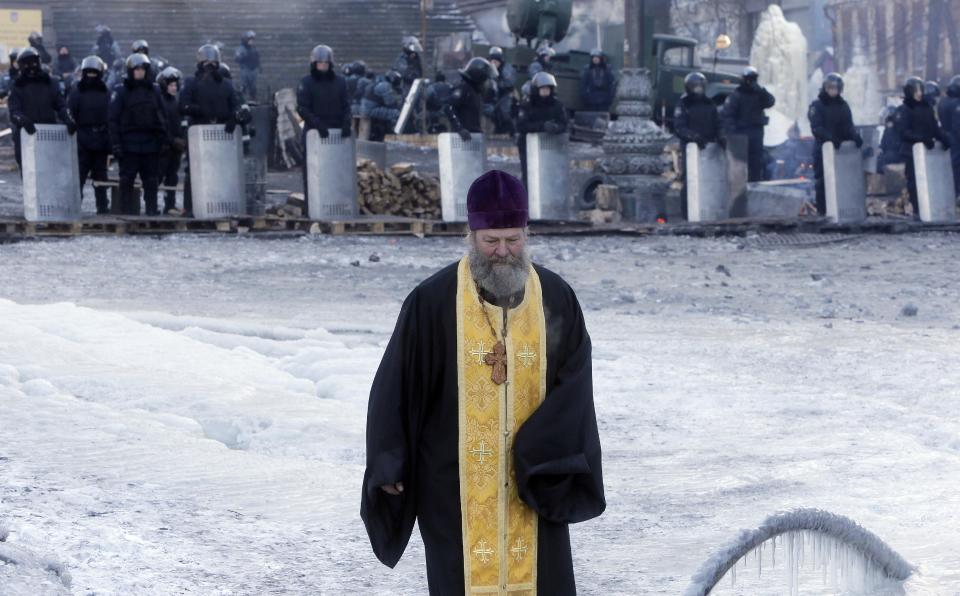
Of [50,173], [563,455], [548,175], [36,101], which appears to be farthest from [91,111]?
[563,455]

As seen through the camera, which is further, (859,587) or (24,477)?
(24,477)

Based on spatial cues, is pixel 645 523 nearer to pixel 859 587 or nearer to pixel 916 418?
pixel 859 587

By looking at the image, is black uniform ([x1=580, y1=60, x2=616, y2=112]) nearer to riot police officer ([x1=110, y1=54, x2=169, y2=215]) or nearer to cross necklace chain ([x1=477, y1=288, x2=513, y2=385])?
riot police officer ([x1=110, y1=54, x2=169, y2=215])

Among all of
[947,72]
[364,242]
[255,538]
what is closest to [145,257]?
[364,242]

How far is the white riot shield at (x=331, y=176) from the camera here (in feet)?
60.0

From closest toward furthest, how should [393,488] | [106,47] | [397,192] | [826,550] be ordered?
1. [393,488]
2. [826,550]
3. [397,192]
4. [106,47]

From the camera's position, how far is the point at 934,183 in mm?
20125

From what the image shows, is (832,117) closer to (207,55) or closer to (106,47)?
(207,55)

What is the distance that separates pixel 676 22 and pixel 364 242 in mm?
33491

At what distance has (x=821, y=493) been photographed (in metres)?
6.49

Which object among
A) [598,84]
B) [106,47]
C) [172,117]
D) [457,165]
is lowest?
[457,165]

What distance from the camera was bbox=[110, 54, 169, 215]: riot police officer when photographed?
684 inches

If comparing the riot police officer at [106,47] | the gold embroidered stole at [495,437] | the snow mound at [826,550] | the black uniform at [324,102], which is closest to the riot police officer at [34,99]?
the black uniform at [324,102]

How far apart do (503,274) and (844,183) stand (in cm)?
1658
